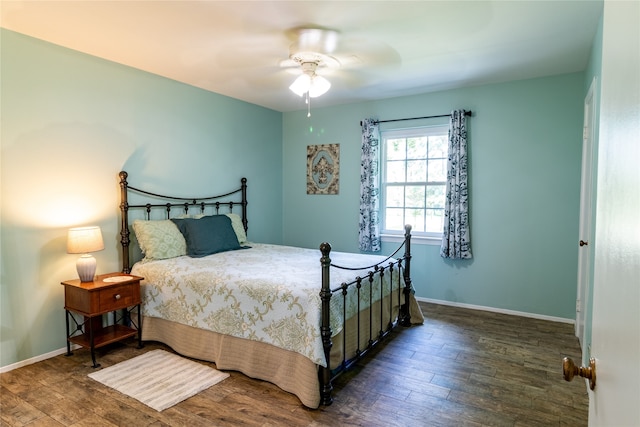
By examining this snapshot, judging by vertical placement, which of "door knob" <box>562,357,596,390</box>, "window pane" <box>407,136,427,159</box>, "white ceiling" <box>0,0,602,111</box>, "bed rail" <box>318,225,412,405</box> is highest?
"white ceiling" <box>0,0,602,111</box>

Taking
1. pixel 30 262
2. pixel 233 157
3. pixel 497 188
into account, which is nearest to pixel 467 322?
pixel 497 188

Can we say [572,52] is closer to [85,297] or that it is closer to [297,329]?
[297,329]

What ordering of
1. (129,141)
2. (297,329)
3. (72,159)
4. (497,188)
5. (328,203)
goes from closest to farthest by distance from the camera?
1. (297,329)
2. (72,159)
3. (129,141)
4. (497,188)
5. (328,203)

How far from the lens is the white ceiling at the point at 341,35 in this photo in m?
2.46

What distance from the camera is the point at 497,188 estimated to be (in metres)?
4.20

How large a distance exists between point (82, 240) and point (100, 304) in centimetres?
52

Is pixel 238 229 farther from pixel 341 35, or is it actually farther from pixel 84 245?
pixel 341 35

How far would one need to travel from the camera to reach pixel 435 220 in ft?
15.3

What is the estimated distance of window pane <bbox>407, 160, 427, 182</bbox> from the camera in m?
4.71

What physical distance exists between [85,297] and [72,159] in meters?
1.18

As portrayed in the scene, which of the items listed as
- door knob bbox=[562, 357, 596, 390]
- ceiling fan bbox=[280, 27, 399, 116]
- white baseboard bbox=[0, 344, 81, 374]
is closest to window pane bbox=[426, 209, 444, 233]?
ceiling fan bbox=[280, 27, 399, 116]

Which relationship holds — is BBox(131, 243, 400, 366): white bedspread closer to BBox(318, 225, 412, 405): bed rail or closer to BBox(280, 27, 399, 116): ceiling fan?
BBox(318, 225, 412, 405): bed rail

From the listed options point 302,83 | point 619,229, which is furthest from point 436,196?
point 619,229

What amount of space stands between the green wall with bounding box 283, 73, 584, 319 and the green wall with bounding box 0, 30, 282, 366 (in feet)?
8.50
